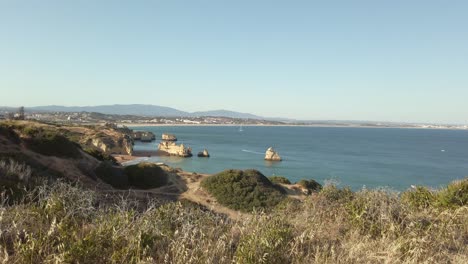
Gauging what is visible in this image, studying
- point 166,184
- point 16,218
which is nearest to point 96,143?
point 166,184

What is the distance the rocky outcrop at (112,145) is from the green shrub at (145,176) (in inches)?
2147

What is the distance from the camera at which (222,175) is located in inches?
1268

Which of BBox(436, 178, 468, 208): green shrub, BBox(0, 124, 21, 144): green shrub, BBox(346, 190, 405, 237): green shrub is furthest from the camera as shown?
BBox(0, 124, 21, 144): green shrub

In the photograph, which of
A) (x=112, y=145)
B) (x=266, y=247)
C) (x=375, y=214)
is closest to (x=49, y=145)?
(x=375, y=214)

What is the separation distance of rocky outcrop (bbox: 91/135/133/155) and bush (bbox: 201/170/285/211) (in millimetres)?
59923

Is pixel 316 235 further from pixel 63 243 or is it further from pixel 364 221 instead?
pixel 63 243

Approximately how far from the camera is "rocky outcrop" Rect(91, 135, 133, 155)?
8488 cm

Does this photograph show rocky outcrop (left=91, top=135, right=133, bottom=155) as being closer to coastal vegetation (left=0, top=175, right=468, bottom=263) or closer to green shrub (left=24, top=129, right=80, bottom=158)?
green shrub (left=24, top=129, right=80, bottom=158)

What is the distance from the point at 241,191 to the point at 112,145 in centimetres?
6503

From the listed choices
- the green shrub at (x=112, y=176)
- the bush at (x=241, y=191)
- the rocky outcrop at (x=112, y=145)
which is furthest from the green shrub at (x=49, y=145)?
the rocky outcrop at (x=112, y=145)

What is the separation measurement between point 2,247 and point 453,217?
7.64 m

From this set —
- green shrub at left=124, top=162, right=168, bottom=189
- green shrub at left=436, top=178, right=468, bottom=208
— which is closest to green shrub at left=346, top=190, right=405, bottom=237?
green shrub at left=436, top=178, right=468, bottom=208

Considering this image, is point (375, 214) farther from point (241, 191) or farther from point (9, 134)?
point (9, 134)

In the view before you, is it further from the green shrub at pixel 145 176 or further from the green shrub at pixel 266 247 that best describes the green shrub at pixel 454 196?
the green shrub at pixel 145 176
